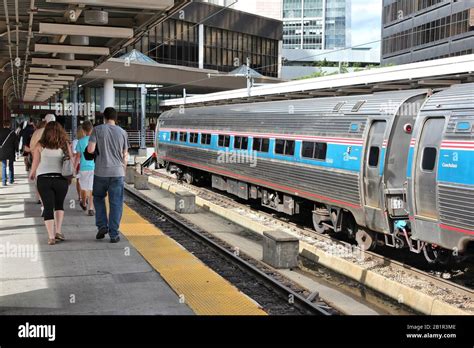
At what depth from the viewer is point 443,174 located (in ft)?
29.4

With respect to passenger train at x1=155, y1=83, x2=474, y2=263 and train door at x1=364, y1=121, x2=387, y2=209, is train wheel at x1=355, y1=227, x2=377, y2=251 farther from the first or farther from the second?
train door at x1=364, y1=121, x2=387, y2=209

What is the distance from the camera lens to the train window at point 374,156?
427 inches

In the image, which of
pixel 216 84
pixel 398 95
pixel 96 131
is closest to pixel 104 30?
pixel 96 131

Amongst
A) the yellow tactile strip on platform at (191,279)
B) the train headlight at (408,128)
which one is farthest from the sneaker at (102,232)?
the train headlight at (408,128)

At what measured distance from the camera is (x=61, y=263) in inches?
322

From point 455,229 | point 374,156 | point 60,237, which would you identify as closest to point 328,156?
point 374,156

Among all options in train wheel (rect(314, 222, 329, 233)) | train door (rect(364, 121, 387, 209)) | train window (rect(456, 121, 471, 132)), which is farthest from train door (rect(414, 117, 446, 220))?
train wheel (rect(314, 222, 329, 233))

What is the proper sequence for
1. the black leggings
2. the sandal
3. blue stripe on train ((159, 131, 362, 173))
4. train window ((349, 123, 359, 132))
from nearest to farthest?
the black leggings
the sandal
blue stripe on train ((159, 131, 362, 173))
train window ((349, 123, 359, 132))

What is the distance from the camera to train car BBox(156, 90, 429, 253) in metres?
10.6

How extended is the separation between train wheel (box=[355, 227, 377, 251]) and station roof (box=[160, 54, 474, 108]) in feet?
10.3

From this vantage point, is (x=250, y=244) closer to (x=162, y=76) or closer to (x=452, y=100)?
(x=452, y=100)

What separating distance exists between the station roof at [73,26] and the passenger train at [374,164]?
168 inches
